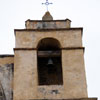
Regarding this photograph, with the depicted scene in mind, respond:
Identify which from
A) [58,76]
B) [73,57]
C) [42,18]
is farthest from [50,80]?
[42,18]

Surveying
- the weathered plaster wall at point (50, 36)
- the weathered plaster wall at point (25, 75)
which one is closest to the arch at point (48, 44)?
the weathered plaster wall at point (50, 36)

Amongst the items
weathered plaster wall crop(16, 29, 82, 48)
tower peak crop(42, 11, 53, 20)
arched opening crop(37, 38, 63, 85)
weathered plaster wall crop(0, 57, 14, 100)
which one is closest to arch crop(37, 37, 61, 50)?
arched opening crop(37, 38, 63, 85)

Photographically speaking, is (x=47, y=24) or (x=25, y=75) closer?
(x=25, y=75)

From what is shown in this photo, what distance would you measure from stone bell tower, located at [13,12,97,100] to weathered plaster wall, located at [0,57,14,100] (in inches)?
22.2

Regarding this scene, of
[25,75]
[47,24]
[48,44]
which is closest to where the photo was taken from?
[25,75]

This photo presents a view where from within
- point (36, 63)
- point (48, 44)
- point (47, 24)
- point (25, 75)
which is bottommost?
point (25, 75)

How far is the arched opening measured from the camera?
572 inches

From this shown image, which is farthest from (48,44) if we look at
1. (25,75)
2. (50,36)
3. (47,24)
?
(25,75)

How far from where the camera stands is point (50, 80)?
14.8 meters

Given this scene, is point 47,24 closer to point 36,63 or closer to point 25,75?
point 36,63

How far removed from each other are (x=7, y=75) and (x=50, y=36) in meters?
1.88

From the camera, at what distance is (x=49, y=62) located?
14469mm

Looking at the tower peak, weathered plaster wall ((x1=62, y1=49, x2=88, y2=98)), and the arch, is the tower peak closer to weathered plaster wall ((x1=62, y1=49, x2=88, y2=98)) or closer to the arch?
the arch

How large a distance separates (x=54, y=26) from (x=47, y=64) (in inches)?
52.1
